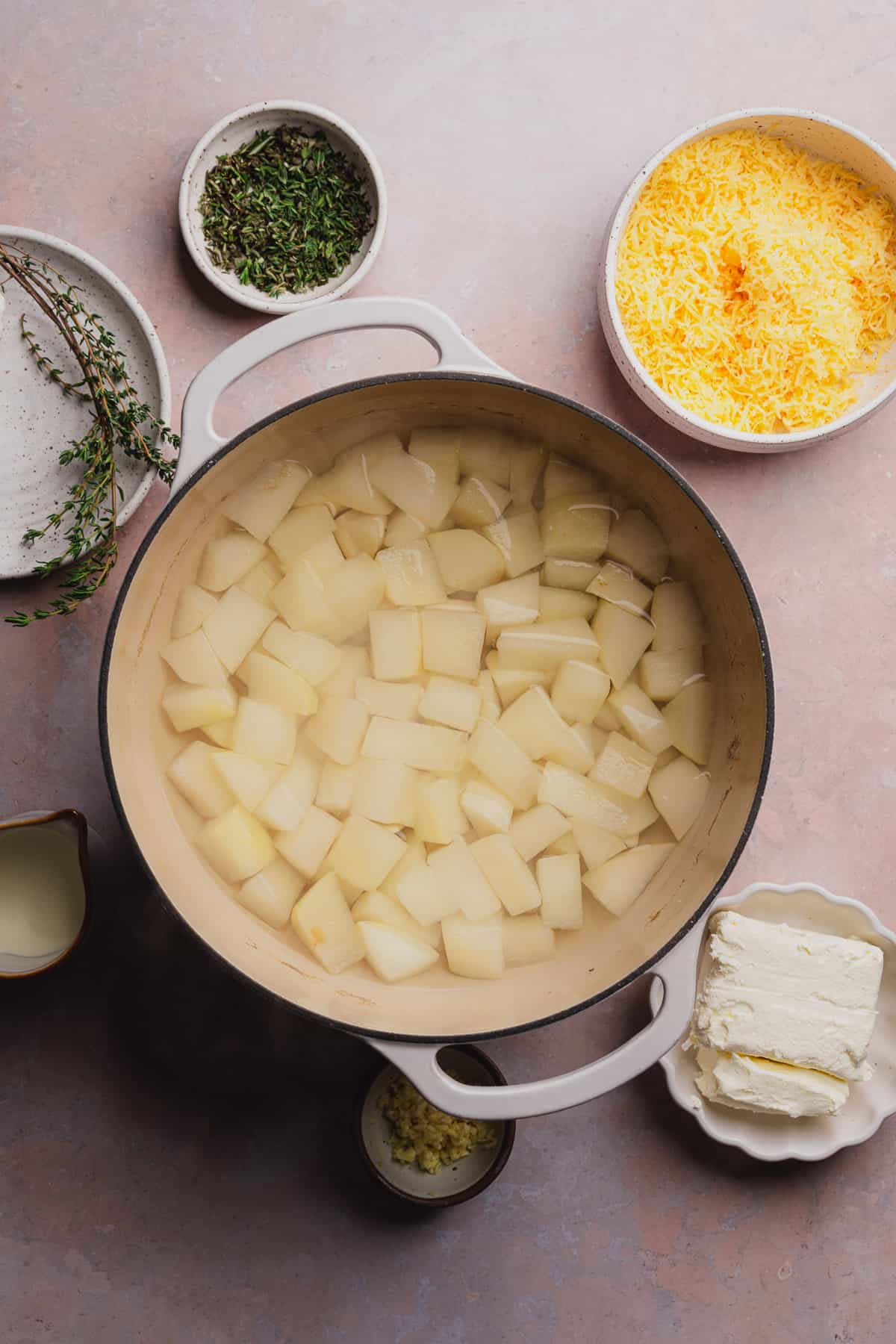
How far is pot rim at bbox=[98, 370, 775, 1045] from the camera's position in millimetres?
996

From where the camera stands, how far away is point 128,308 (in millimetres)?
1309

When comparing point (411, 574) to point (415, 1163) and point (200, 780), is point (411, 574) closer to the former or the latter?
point (200, 780)

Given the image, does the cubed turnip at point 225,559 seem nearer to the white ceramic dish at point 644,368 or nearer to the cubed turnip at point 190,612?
the cubed turnip at point 190,612

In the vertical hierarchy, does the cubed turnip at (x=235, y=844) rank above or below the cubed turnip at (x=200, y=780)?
below

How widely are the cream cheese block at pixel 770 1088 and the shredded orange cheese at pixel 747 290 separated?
0.83m

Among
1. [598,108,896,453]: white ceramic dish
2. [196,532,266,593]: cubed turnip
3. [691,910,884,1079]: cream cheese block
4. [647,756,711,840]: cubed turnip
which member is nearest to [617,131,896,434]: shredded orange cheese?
[598,108,896,453]: white ceramic dish

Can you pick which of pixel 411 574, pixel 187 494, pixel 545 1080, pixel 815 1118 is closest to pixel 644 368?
pixel 411 574

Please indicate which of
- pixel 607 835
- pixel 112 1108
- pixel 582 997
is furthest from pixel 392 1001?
pixel 112 1108

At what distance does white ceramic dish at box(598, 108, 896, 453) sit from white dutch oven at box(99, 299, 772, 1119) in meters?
0.15

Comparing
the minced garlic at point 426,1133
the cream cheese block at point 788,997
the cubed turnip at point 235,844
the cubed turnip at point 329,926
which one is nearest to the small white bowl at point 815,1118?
the cream cheese block at point 788,997

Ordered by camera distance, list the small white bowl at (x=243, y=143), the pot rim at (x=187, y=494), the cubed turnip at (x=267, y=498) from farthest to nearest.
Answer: the small white bowl at (x=243, y=143)
the cubed turnip at (x=267, y=498)
the pot rim at (x=187, y=494)

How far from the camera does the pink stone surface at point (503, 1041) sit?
4.52 feet

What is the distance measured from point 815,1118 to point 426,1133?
20.7 inches

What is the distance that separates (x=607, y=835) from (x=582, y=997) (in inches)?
8.2
